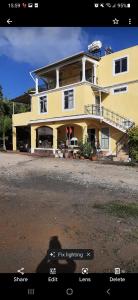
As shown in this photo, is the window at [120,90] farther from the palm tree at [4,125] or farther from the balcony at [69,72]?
the palm tree at [4,125]

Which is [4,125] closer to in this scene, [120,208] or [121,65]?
[121,65]

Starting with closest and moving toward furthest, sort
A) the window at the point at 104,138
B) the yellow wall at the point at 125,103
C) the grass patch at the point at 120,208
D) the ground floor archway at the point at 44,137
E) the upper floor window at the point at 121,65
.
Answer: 1. the grass patch at the point at 120,208
2. the yellow wall at the point at 125,103
3. the upper floor window at the point at 121,65
4. the window at the point at 104,138
5. the ground floor archway at the point at 44,137

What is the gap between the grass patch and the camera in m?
6.23

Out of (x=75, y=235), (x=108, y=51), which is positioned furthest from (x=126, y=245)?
(x=108, y=51)

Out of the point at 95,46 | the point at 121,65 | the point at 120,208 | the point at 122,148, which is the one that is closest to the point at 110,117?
the point at 122,148

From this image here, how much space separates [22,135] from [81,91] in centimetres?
1268

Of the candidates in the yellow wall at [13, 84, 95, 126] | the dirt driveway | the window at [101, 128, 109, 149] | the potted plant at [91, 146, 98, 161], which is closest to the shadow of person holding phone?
the dirt driveway
